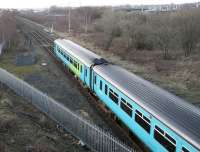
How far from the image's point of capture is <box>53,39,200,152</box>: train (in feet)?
28.6

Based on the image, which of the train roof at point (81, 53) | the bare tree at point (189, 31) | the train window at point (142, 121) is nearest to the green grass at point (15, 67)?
the train roof at point (81, 53)

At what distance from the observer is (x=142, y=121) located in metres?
10.9

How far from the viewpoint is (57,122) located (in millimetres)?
13688

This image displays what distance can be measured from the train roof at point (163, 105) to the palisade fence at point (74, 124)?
158 cm

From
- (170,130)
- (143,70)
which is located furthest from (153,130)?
(143,70)

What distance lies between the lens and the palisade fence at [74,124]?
1012 cm

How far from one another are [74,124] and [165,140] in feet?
14.3

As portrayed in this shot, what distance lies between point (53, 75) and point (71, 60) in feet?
7.35

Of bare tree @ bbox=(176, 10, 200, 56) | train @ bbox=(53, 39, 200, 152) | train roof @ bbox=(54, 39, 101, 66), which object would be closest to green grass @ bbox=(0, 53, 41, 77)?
train roof @ bbox=(54, 39, 101, 66)

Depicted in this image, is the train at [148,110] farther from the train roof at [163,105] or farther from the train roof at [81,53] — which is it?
the train roof at [81,53]

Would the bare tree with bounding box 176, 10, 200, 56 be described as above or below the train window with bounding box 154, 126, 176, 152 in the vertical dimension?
above

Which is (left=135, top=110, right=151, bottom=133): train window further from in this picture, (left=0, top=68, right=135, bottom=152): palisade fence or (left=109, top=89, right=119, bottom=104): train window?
(left=109, top=89, right=119, bottom=104): train window

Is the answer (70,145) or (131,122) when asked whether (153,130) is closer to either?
(131,122)

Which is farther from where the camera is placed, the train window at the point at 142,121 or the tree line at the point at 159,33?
the tree line at the point at 159,33
